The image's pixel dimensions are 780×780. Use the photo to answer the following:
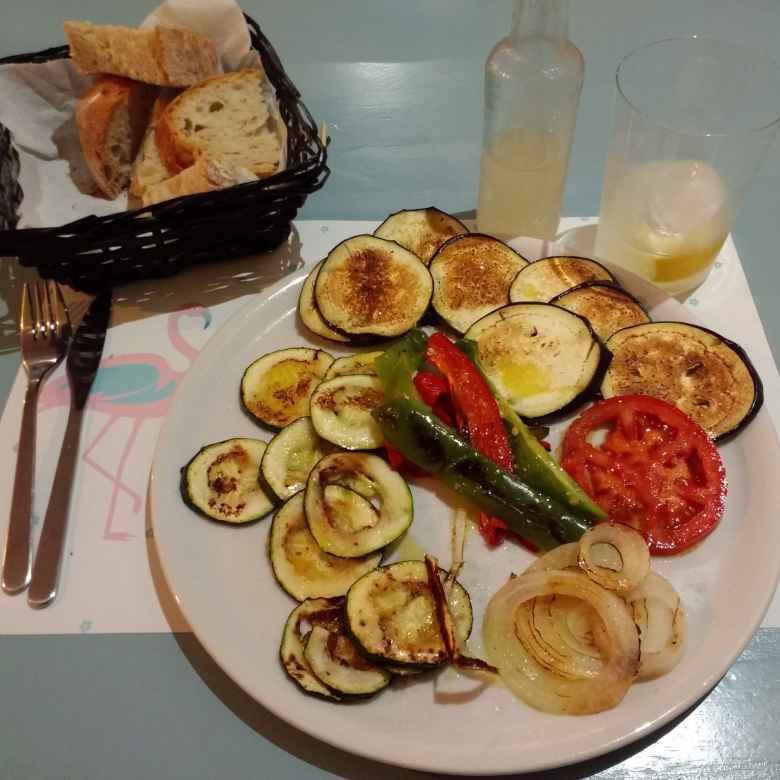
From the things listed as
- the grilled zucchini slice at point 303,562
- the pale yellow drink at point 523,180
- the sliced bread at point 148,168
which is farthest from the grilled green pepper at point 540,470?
the sliced bread at point 148,168

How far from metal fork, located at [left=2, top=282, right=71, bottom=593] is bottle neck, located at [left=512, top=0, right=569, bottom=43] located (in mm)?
1371

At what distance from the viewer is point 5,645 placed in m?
1.51

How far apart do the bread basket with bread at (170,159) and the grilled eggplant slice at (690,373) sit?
0.88 meters

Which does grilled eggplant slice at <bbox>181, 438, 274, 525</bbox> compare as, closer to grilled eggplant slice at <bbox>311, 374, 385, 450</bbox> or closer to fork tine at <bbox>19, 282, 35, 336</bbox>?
grilled eggplant slice at <bbox>311, 374, 385, 450</bbox>

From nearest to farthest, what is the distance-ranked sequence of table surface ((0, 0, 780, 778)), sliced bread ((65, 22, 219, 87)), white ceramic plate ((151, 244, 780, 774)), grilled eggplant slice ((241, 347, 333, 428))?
white ceramic plate ((151, 244, 780, 774)) → table surface ((0, 0, 780, 778)) → grilled eggplant slice ((241, 347, 333, 428)) → sliced bread ((65, 22, 219, 87))

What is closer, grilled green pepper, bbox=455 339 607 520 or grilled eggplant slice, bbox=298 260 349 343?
grilled green pepper, bbox=455 339 607 520

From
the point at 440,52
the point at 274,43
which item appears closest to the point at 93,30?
the point at 274,43

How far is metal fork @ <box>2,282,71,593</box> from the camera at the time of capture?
160cm

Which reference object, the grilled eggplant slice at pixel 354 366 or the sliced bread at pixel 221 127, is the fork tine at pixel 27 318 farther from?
the grilled eggplant slice at pixel 354 366

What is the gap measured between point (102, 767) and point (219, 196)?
125 cm

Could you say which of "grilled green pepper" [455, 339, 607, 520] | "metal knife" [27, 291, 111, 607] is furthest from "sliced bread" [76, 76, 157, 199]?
"grilled green pepper" [455, 339, 607, 520]

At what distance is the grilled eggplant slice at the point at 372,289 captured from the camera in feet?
6.04

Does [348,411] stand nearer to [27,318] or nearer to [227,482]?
[227,482]

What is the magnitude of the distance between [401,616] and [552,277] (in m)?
0.94
